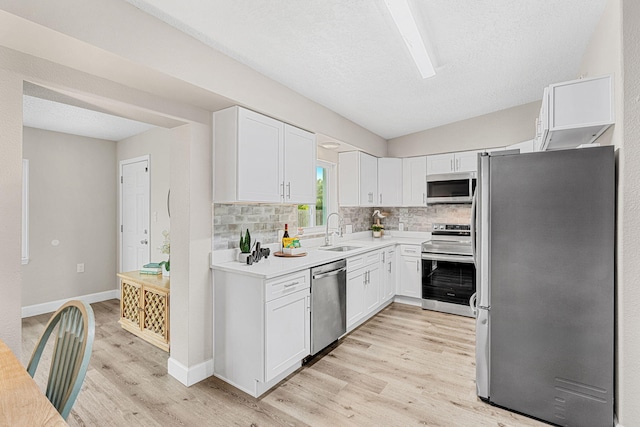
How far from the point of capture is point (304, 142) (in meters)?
3.16

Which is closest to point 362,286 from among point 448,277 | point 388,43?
point 448,277

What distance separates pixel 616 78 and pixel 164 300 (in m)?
3.92

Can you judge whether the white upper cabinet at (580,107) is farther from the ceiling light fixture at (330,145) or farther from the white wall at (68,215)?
the white wall at (68,215)

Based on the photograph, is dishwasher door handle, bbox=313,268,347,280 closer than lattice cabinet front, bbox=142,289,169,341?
Yes

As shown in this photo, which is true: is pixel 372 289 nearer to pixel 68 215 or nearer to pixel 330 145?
Result: pixel 330 145

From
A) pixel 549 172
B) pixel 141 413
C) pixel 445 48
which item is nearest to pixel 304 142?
pixel 445 48

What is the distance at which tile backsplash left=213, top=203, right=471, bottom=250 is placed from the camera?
109 inches

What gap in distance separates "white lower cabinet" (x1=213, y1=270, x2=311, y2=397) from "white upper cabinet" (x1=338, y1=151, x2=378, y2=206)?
6.68 ft

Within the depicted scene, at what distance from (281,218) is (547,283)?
7.97ft

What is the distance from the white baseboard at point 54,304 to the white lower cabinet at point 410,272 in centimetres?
438

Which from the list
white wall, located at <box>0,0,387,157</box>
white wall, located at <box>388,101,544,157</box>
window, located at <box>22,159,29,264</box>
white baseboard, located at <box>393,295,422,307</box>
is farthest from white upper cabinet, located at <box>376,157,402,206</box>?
window, located at <box>22,159,29,264</box>

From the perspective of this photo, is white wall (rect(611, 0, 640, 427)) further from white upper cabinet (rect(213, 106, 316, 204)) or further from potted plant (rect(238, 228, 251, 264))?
potted plant (rect(238, 228, 251, 264))

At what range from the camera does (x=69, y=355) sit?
1235 mm

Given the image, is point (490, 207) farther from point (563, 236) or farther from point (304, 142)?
point (304, 142)
